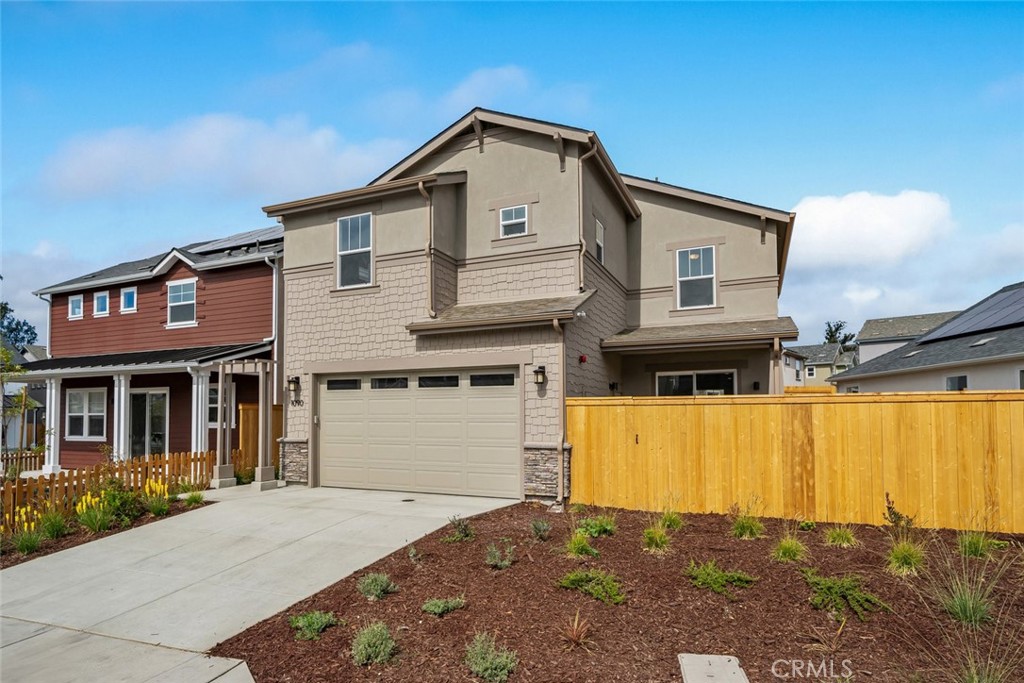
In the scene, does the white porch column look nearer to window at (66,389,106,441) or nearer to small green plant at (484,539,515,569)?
window at (66,389,106,441)

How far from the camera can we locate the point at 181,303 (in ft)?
57.2

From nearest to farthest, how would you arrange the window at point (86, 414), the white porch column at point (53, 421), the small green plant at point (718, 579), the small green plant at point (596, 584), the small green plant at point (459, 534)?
the small green plant at point (596, 584) → the small green plant at point (718, 579) → the small green plant at point (459, 534) → the white porch column at point (53, 421) → the window at point (86, 414)

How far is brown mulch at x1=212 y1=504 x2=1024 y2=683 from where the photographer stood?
15.0 ft

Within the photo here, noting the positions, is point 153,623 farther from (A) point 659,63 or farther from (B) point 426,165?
(A) point 659,63

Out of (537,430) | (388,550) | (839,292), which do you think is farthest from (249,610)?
Result: (839,292)

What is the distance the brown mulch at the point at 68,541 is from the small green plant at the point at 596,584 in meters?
7.40

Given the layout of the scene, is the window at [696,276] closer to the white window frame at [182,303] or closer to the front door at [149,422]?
the white window frame at [182,303]

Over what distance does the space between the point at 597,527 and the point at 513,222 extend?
682 centimetres

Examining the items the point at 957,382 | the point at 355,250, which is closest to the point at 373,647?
the point at 355,250

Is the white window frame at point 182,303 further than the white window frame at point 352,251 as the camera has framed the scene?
Yes

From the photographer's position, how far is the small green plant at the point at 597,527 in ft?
25.4

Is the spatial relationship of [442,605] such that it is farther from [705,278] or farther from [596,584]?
[705,278]

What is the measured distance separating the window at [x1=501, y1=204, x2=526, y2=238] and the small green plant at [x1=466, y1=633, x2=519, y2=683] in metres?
8.83

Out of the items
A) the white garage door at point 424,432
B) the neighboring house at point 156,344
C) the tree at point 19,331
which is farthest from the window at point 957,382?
the tree at point 19,331
